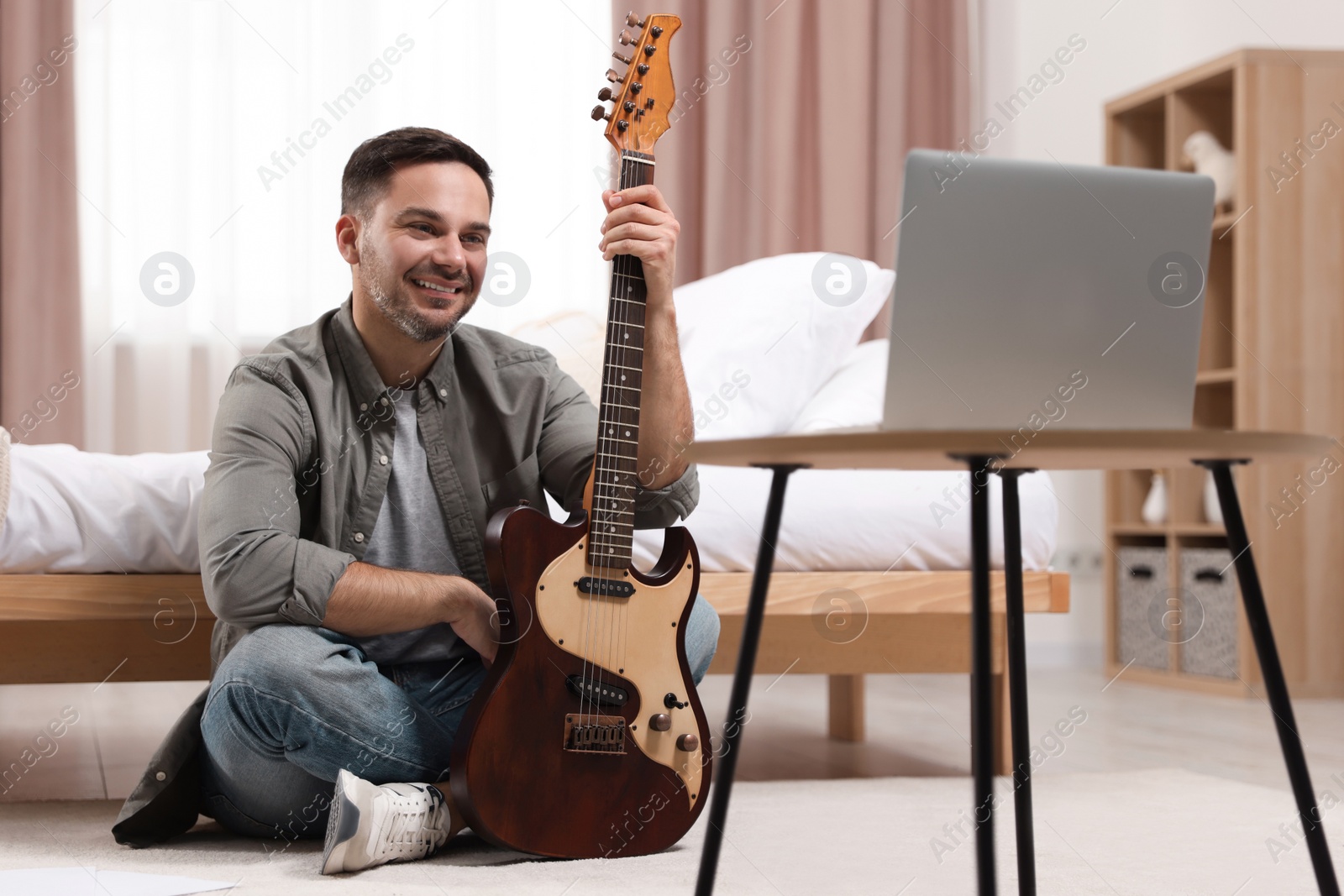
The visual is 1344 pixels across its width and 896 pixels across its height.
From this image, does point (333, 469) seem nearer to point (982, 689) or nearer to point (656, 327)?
point (656, 327)

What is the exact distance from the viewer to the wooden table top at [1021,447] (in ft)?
2.32

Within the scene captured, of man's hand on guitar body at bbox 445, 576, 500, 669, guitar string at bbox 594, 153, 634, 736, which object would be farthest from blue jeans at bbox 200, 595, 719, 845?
guitar string at bbox 594, 153, 634, 736

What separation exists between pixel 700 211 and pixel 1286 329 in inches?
56.5

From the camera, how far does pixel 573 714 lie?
4.17 feet

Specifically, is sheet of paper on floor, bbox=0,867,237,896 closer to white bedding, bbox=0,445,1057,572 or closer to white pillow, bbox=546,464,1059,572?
white bedding, bbox=0,445,1057,572

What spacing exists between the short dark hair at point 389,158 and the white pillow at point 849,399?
68cm

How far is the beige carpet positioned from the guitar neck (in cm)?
32

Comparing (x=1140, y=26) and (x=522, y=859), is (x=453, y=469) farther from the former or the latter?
(x=1140, y=26)

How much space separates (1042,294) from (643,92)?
634 millimetres

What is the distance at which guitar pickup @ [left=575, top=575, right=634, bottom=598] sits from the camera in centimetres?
129

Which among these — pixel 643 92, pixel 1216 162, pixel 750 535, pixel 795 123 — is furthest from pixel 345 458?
pixel 1216 162

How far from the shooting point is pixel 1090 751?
6.86 ft

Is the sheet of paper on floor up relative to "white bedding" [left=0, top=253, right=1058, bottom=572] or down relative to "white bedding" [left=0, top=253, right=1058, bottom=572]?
down

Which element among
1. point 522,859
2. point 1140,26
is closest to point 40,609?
Answer: point 522,859
